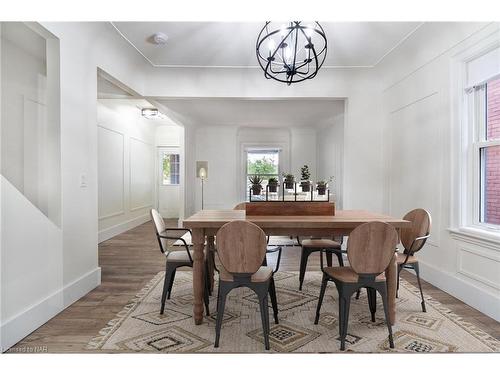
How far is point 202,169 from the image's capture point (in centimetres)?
840

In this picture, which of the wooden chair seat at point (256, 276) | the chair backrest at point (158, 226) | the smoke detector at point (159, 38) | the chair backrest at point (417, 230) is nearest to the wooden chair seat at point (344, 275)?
the wooden chair seat at point (256, 276)

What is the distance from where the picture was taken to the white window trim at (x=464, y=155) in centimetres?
305

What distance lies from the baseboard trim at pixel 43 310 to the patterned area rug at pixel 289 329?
0.52m

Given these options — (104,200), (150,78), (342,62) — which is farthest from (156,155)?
(342,62)

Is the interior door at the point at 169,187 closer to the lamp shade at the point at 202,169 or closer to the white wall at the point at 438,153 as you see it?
the lamp shade at the point at 202,169

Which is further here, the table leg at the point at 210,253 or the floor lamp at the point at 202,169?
the floor lamp at the point at 202,169

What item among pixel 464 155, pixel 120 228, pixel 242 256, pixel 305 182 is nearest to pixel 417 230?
pixel 464 155

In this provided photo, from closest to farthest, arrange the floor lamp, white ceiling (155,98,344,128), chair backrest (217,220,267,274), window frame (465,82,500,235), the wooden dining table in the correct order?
chair backrest (217,220,267,274) < the wooden dining table < window frame (465,82,500,235) < white ceiling (155,98,344,128) < the floor lamp

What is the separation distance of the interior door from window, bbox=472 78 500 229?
7.81 m

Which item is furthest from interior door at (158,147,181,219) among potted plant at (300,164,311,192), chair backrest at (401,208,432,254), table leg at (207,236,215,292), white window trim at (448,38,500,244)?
white window trim at (448,38,500,244)

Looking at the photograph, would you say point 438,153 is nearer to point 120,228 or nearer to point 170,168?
point 120,228

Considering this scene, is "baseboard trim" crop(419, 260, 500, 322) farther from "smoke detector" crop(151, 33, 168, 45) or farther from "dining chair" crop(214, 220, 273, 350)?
"smoke detector" crop(151, 33, 168, 45)

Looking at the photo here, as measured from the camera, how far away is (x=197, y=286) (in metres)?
2.46

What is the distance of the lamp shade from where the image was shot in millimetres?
8398
